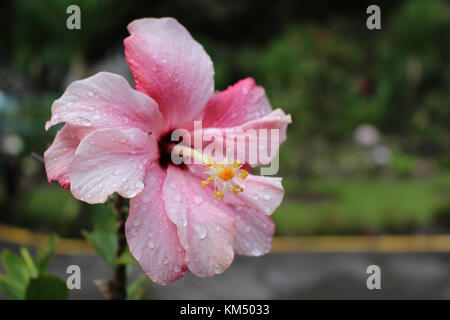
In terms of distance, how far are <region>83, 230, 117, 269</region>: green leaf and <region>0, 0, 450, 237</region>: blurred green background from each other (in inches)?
74.5

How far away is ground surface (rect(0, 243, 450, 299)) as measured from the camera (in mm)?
3223

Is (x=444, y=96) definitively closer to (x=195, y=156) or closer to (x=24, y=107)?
(x=24, y=107)

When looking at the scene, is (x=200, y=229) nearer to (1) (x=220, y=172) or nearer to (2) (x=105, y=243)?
(1) (x=220, y=172)

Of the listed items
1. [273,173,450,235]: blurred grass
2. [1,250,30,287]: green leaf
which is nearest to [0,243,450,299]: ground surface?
[273,173,450,235]: blurred grass

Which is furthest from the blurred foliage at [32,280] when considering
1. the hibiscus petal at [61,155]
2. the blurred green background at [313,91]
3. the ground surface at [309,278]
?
the ground surface at [309,278]

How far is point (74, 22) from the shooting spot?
659 millimetres

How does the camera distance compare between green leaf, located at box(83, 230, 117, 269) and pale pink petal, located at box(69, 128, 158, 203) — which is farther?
green leaf, located at box(83, 230, 117, 269)

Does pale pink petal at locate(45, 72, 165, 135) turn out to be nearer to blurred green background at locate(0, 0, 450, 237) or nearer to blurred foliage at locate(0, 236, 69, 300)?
blurred foliage at locate(0, 236, 69, 300)

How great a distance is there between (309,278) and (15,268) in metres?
3.18

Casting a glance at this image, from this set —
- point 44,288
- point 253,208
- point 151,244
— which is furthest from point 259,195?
point 44,288

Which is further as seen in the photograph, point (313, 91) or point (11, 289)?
point (313, 91)

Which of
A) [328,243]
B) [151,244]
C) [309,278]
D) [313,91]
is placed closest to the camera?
[151,244]

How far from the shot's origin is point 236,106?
0.50m

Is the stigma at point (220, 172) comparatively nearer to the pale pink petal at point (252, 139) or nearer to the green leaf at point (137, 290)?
the pale pink petal at point (252, 139)
